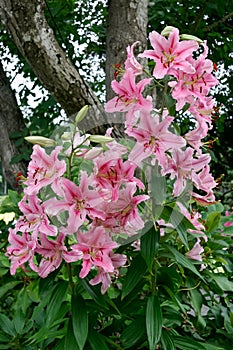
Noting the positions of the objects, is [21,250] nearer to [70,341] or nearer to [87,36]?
[70,341]

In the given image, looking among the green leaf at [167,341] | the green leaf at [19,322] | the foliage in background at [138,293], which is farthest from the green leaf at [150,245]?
the green leaf at [19,322]

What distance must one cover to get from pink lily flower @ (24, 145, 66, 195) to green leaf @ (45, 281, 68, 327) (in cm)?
22

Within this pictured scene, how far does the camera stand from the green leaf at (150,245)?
3.13ft

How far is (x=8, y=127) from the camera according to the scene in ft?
7.56

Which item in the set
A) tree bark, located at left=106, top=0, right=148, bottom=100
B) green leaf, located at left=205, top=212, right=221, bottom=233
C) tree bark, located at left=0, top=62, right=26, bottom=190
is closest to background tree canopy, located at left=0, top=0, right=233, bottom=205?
tree bark, located at left=0, top=62, right=26, bottom=190

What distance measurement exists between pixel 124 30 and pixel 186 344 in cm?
120

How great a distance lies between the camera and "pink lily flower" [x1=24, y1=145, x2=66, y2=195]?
0.91 m

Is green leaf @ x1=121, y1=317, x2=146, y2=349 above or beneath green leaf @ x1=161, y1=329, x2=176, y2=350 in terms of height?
above

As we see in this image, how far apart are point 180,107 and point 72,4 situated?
1.89m

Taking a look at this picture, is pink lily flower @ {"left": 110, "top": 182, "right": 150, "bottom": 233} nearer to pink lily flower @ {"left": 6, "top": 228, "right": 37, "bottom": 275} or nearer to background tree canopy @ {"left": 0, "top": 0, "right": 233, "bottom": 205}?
pink lily flower @ {"left": 6, "top": 228, "right": 37, "bottom": 275}

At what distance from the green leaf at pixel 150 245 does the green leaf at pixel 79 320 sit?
17 centimetres

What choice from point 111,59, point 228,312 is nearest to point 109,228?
point 228,312

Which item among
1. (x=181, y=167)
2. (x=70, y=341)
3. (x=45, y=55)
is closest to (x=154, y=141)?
(x=181, y=167)

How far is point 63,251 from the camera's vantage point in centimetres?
97
